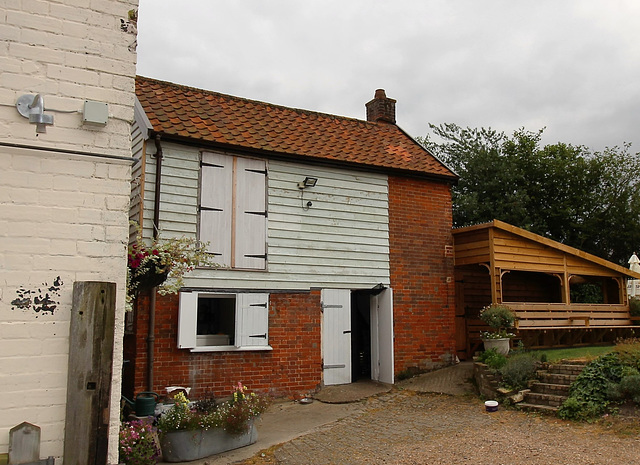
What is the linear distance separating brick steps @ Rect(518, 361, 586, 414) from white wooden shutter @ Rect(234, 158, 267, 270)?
18.0ft

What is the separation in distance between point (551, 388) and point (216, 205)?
6.95 metres

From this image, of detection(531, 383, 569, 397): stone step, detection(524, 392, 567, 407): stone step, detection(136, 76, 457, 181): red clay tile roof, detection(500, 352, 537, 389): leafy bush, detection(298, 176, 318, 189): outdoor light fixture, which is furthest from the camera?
detection(298, 176, 318, 189): outdoor light fixture

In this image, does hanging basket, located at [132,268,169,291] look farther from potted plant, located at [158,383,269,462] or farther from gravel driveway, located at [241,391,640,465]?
gravel driveway, located at [241,391,640,465]

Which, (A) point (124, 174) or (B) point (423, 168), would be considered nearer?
(A) point (124, 174)

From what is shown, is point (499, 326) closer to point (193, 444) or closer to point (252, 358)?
point (252, 358)

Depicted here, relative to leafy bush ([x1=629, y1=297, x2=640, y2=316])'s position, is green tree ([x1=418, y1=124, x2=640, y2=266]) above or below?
above

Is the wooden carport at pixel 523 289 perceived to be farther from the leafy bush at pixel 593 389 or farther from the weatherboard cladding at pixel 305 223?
the leafy bush at pixel 593 389

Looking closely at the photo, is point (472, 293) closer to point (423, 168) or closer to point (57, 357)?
point (423, 168)

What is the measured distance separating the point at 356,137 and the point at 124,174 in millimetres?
10281

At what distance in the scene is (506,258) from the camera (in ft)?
43.1

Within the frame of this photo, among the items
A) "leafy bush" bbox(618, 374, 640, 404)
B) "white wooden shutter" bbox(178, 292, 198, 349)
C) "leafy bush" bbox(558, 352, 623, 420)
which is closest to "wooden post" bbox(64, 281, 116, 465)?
"white wooden shutter" bbox(178, 292, 198, 349)

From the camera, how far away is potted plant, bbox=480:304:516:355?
11.6 meters

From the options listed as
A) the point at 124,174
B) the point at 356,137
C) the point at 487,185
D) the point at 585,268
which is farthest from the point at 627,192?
the point at 124,174

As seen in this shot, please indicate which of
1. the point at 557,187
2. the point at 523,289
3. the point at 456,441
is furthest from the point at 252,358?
the point at 557,187
